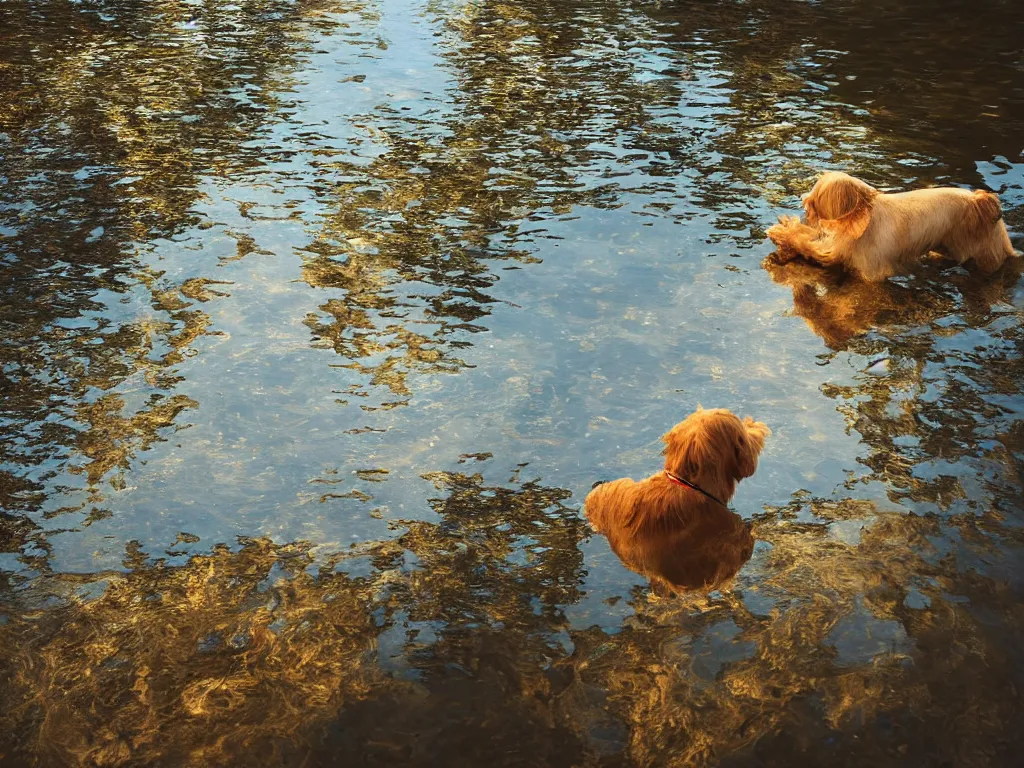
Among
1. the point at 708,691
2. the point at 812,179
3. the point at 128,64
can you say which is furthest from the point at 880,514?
the point at 128,64

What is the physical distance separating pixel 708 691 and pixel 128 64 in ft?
28.1

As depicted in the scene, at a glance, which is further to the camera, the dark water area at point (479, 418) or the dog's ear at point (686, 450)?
the dog's ear at point (686, 450)

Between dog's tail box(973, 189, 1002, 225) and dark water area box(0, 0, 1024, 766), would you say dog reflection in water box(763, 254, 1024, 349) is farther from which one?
dog's tail box(973, 189, 1002, 225)

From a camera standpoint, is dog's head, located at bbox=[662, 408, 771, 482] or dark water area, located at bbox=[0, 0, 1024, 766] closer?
dark water area, located at bbox=[0, 0, 1024, 766]

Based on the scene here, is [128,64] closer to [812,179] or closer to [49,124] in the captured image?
[49,124]

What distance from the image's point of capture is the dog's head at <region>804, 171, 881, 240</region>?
5.90 m

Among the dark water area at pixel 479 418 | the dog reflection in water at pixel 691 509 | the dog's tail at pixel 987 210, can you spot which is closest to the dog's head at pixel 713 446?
the dog reflection in water at pixel 691 509

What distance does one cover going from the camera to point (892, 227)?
5.94 metres

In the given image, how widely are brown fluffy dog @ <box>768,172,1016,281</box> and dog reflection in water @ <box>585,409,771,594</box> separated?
2509mm

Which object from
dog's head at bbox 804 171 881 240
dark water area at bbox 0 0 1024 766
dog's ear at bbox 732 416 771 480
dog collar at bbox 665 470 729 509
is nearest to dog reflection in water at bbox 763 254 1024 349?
dark water area at bbox 0 0 1024 766

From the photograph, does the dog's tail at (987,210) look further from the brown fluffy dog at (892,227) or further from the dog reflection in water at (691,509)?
the dog reflection in water at (691,509)

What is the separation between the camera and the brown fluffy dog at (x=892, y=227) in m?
5.93

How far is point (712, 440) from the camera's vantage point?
3.76 metres

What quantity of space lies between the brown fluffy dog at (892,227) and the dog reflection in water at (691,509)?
2509mm
